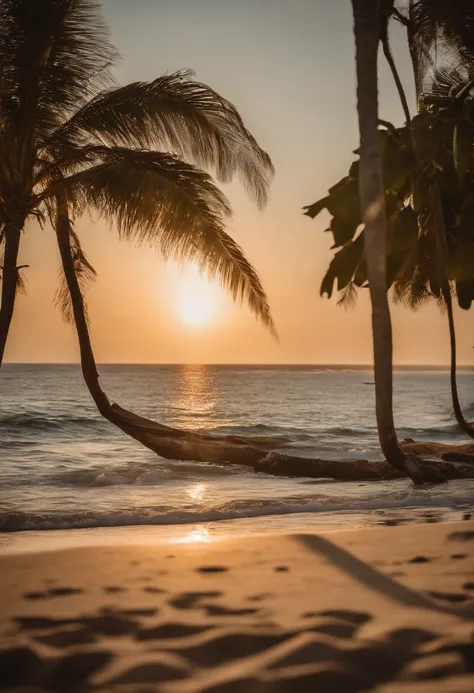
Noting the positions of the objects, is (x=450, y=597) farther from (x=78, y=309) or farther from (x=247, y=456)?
(x=78, y=309)

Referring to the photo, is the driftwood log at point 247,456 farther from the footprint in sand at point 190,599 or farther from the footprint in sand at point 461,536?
the footprint in sand at point 190,599

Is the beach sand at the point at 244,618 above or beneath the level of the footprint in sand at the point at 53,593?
above

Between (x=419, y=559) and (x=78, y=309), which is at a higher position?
(x=78, y=309)

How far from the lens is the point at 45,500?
387 inches

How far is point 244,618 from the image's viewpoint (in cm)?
340

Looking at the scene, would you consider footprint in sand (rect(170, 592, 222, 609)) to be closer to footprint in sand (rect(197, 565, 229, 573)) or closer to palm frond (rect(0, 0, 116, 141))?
footprint in sand (rect(197, 565, 229, 573))

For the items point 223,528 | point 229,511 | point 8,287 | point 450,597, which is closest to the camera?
point 450,597

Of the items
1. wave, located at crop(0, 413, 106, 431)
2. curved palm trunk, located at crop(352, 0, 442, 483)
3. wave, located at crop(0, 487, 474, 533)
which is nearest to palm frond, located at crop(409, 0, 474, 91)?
curved palm trunk, located at crop(352, 0, 442, 483)

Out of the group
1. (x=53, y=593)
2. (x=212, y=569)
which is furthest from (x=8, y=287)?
(x=53, y=593)

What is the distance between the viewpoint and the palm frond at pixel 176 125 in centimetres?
1048

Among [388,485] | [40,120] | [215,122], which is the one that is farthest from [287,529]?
[40,120]

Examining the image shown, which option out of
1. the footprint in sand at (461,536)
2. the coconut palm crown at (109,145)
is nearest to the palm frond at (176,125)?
the coconut palm crown at (109,145)

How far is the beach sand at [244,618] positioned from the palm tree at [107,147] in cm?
602

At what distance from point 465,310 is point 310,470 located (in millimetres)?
3189
